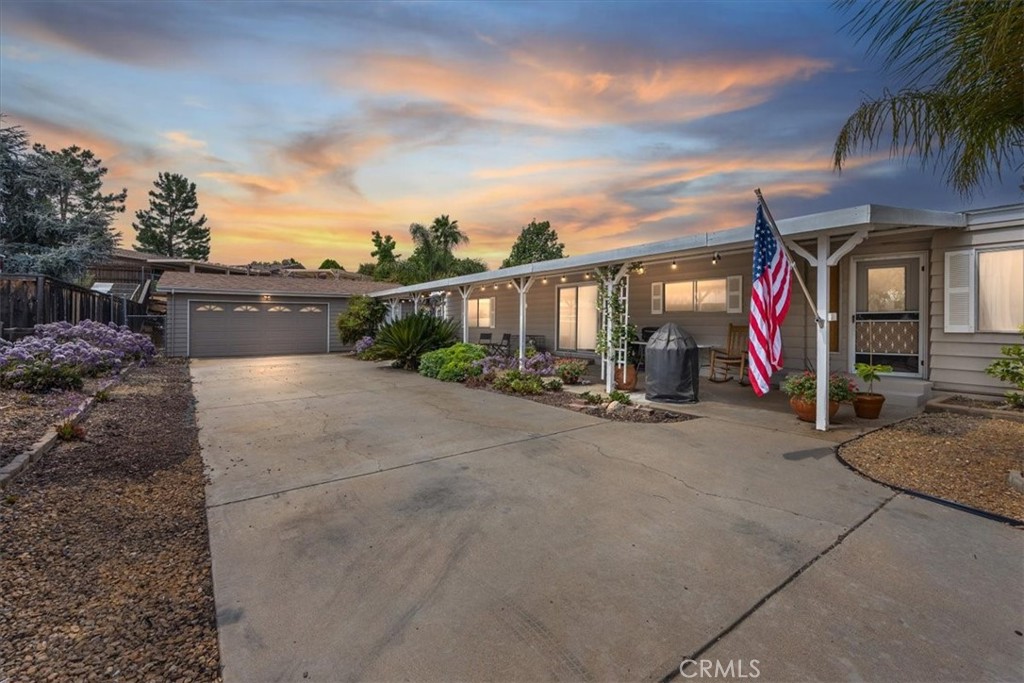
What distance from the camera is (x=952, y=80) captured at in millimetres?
3352

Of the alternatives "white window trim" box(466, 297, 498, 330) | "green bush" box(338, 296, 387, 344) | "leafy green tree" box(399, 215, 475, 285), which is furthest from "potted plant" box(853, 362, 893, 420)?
"leafy green tree" box(399, 215, 475, 285)

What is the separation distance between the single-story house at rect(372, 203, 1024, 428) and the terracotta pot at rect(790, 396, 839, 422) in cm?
53

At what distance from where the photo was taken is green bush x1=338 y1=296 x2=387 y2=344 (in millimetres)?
15914

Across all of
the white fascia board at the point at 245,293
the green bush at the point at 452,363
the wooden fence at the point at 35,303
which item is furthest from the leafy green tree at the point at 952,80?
the white fascia board at the point at 245,293

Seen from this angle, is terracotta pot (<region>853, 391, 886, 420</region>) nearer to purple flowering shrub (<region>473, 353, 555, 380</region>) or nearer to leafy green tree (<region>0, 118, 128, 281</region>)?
purple flowering shrub (<region>473, 353, 555, 380</region>)

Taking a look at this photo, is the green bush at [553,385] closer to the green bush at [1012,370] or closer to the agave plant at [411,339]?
the agave plant at [411,339]

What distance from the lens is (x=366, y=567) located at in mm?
2357

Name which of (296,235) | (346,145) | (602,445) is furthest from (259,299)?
(602,445)

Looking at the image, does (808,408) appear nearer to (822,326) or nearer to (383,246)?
(822,326)

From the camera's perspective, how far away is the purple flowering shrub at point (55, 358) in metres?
5.73

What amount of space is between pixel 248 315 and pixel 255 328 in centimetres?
53

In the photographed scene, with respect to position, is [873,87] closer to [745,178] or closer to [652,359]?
[652,359]

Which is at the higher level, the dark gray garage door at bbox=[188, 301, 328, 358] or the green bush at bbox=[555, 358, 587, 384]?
the dark gray garage door at bbox=[188, 301, 328, 358]

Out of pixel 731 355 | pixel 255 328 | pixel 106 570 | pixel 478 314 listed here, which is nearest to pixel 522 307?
pixel 731 355
